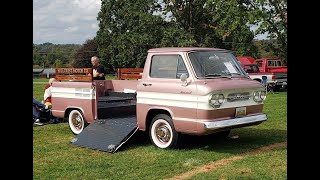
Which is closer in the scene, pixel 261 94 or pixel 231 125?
pixel 231 125

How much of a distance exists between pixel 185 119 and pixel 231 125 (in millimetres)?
850

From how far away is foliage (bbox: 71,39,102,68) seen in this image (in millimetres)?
68550

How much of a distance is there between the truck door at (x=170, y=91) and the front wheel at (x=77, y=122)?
204 centimetres

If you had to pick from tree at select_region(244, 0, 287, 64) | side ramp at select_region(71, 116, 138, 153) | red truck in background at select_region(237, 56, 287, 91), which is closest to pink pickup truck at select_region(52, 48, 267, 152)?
side ramp at select_region(71, 116, 138, 153)

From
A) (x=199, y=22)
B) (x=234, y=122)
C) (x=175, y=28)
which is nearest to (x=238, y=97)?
(x=234, y=122)

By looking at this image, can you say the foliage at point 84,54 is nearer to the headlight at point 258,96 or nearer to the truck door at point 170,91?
the truck door at point 170,91

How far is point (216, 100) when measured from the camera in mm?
7645

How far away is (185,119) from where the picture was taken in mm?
7844

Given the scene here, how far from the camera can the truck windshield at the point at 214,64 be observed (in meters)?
8.10

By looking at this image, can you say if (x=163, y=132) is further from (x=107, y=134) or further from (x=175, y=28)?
(x=175, y=28)
